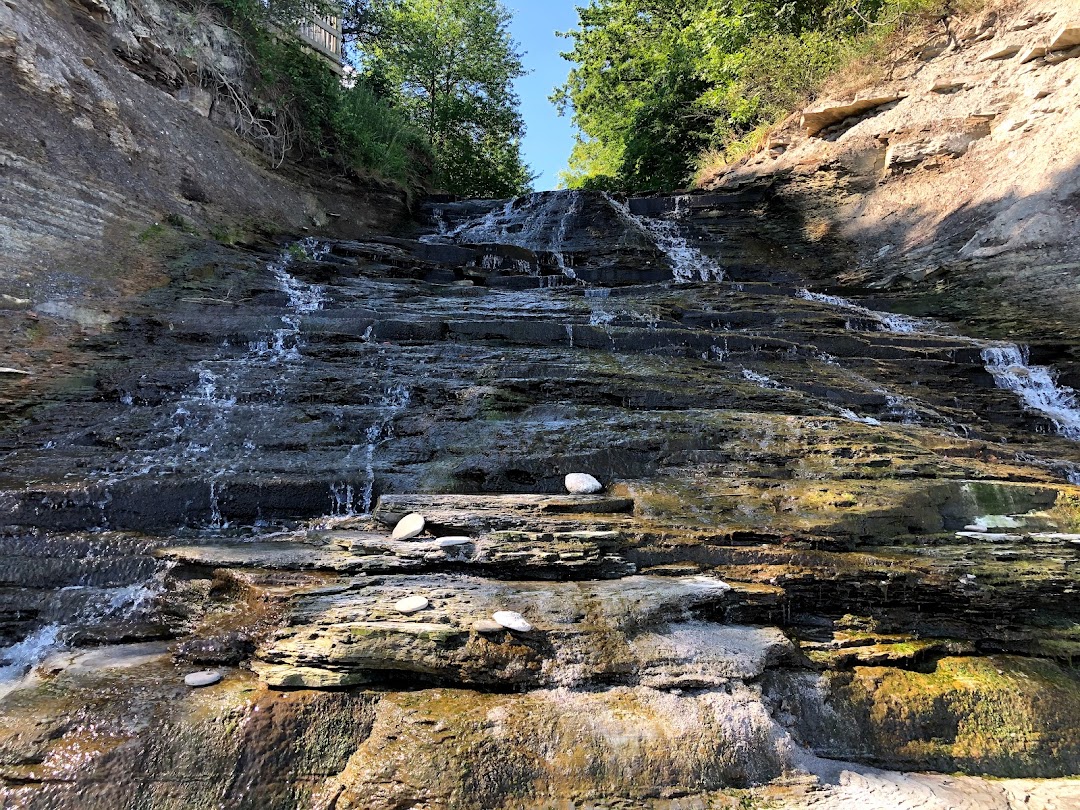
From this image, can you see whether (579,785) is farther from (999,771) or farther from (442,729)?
(999,771)

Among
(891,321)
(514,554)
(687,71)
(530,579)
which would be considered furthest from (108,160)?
(687,71)

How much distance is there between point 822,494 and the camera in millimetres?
4086

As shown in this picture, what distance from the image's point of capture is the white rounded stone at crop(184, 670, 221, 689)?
8.82 feet

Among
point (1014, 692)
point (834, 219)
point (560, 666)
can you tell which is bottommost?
point (1014, 692)

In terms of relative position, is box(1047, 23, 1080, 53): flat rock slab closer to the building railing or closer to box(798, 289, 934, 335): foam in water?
box(798, 289, 934, 335): foam in water

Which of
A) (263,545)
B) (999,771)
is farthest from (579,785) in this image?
(263,545)

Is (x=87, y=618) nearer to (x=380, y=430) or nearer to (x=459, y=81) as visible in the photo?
(x=380, y=430)

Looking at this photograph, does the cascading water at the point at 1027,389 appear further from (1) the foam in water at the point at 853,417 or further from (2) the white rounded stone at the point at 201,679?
(2) the white rounded stone at the point at 201,679

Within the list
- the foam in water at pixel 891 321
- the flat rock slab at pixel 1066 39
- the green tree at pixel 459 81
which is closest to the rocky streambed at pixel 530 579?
the foam in water at pixel 891 321

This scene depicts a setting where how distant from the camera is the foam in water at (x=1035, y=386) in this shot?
20.2 ft

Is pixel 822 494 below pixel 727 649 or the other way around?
the other way around

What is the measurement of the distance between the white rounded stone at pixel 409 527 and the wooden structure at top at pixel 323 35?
13.0 m

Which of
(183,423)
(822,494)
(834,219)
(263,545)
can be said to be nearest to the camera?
(263,545)

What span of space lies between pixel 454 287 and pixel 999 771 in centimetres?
864
